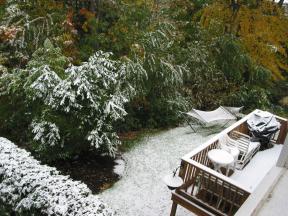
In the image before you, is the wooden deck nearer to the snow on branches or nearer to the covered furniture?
the covered furniture

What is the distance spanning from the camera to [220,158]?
6.23m

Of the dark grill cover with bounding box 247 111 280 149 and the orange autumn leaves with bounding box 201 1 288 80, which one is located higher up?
the orange autumn leaves with bounding box 201 1 288 80

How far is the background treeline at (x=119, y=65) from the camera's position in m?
7.70

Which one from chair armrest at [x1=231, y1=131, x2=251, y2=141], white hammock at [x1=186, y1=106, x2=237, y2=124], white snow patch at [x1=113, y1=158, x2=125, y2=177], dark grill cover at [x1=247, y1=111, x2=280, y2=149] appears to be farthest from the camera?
white hammock at [x1=186, y1=106, x2=237, y2=124]

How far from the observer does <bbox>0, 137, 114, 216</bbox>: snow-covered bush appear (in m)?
5.16

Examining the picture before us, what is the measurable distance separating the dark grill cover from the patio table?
1.81 metres

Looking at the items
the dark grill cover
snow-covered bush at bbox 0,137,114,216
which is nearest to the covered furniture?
the dark grill cover

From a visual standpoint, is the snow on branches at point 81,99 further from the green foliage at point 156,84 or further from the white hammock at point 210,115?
the white hammock at point 210,115

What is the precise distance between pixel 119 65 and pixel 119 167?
10.3 ft

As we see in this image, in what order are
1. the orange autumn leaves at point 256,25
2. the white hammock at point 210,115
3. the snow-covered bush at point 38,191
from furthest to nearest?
the orange autumn leaves at point 256,25, the white hammock at point 210,115, the snow-covered bush at point 38,191

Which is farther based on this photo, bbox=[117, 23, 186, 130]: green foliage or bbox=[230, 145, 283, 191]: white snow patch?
bbox=[117, 23, 186, 130]: green foliage

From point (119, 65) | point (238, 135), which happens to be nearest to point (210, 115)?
point (238, 135)

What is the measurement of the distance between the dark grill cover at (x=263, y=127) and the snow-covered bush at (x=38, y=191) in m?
4.37

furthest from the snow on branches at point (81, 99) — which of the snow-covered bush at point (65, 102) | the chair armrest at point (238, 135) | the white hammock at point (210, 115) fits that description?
the white hammock at point (210, 115)
